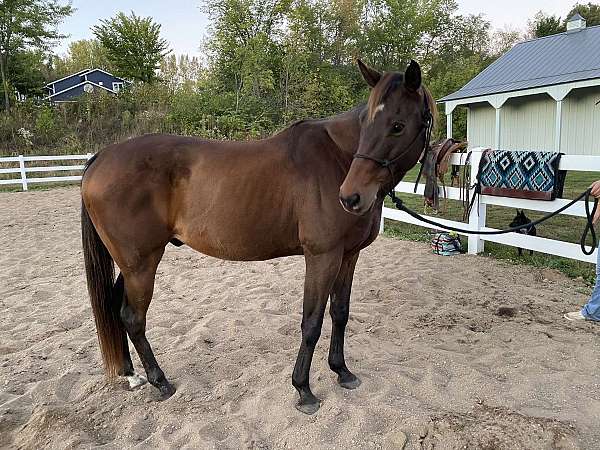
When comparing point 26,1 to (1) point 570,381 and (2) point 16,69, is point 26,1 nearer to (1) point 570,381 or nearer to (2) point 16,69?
(2) point 16,69

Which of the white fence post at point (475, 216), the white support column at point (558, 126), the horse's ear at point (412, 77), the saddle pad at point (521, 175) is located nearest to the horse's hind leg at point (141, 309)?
the horse's ear at point (412, 77)

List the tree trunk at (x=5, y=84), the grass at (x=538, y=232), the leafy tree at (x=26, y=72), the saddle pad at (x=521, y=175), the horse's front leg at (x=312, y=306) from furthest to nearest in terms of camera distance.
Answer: the leafy tree at (x=26, y=72) < the tree trunk at (x=5, y=84) < the grass at (x=538, y=232) < the saddle pad at (x=521, y=175) < the horse's front leg at (x=312, y=306)

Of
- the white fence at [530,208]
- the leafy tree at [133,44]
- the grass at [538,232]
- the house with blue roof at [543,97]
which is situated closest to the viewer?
the white fence at [530,208]

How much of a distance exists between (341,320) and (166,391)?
116 centimetres

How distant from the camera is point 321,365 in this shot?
2863 mm

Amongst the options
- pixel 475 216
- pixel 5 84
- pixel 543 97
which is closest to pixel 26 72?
pixel 5 84

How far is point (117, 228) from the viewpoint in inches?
98.4

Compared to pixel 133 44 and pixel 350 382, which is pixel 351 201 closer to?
pixel 350 382

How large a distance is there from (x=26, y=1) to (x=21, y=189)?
46.4ft

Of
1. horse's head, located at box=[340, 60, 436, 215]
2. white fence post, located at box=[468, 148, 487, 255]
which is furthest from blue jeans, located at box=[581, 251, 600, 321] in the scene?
horse's head, located at box=[340, 60, 436, 215]

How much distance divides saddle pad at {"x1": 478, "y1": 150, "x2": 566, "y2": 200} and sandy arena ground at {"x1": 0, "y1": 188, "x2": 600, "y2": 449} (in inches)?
34.1

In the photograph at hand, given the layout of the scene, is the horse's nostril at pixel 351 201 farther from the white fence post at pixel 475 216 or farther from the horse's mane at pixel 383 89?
the white fence post at pixel 475 216

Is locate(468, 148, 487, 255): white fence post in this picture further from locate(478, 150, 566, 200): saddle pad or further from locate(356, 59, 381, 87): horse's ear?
locate(356, 59, 381, 87): horse's ear

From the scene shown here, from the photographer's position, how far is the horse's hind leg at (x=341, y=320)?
2.61 metres
